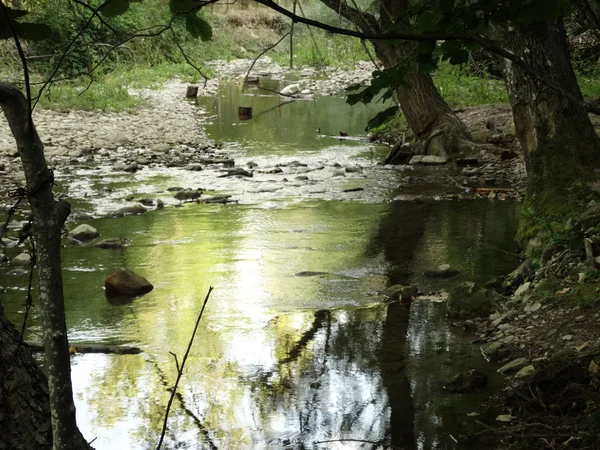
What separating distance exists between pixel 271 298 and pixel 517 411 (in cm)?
243

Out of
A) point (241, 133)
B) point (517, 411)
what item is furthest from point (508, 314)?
point (241, 133)

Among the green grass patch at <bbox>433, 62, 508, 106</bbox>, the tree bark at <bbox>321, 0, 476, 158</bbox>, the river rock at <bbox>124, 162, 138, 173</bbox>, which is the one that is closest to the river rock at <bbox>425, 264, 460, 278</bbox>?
the tree bark at <bbox>321, 0, 476, 158</bbox>

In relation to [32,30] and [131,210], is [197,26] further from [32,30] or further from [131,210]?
[131,210]

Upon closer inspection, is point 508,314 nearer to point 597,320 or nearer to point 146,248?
point 597,320

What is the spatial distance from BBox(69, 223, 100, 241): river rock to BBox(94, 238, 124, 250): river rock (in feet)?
0.87

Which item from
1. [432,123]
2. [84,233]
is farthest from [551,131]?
[432,123]

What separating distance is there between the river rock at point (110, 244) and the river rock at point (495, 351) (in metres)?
3.85

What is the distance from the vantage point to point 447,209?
884 cm

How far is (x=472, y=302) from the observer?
5.34m

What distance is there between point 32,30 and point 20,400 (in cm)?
111

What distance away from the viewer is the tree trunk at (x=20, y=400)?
224 centimetres

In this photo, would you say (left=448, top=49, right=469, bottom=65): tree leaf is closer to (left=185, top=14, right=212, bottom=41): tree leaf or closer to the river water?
(left=185, top=14, right=212, bottom=41): tree leaf

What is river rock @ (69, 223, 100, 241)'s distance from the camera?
7723 millimetres

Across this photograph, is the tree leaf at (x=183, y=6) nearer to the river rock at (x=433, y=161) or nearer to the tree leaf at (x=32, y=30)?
the tree leaf at (x=32, y=30)
